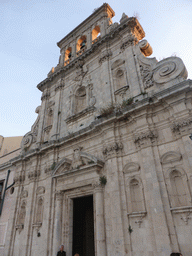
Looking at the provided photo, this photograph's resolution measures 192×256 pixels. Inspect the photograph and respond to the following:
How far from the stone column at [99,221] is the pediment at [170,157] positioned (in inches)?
119

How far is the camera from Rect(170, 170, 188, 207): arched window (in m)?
6.42

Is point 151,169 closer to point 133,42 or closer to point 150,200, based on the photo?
point 150,200

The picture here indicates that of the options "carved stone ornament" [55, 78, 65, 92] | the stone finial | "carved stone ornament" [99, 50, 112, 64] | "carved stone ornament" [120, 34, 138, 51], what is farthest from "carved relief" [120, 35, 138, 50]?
"carved stone ornament" [55, 78, 65, 92]

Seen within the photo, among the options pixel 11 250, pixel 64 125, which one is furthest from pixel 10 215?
pixel 64 125

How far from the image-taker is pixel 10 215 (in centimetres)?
1188

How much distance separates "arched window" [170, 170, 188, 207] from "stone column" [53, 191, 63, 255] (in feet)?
18.5

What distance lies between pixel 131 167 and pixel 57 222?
4.64m

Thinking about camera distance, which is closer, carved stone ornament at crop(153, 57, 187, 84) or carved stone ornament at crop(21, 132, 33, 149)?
carved stone ornament at crop(153, 57, 187, 84)

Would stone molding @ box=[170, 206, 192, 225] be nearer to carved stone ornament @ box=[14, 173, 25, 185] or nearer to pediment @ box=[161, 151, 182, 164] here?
pediment @ box=[161, 151, 182, 164]

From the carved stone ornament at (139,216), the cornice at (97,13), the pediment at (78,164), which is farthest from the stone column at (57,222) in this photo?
the cornice at (97,13)

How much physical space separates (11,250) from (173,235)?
369 inches

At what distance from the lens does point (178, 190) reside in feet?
21.9

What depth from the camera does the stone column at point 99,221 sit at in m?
7.38

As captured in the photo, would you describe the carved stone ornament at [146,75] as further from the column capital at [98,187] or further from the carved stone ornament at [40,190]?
the carved stone ornament at [40,190]
